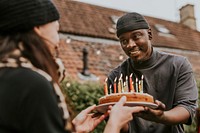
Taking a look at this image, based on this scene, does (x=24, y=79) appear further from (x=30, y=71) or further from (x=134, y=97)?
(x=134, y=97)

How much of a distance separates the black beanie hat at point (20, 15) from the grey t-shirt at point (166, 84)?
1713 millimetres

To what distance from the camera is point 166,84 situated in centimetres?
359

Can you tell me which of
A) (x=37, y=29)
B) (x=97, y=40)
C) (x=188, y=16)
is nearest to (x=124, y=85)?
(x=37, y=29)

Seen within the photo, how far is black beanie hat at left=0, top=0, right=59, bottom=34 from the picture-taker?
6.70 ft

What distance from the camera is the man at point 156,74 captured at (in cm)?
354

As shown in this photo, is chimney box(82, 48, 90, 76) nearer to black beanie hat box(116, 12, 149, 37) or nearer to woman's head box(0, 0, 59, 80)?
black beanie hat box(116, 12, 149, 37)

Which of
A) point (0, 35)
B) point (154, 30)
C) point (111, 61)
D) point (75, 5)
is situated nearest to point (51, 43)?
point (0, 35)

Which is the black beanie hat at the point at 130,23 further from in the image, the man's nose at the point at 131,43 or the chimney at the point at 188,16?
the chimney at the point at 188,16

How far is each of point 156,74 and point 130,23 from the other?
0.48 metres

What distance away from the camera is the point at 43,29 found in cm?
213

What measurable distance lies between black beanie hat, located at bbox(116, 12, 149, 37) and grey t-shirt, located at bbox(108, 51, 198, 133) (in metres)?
0.29

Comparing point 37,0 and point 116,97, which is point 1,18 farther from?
point 116,97

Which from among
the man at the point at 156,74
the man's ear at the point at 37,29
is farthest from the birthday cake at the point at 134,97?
the man's ear at the point at 37,29

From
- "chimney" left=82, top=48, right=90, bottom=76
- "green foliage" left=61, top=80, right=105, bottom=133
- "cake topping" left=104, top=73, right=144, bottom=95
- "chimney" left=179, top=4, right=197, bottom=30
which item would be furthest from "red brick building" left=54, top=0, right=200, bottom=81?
"cake topping" left=104, top=73, right=144, bottom=95
